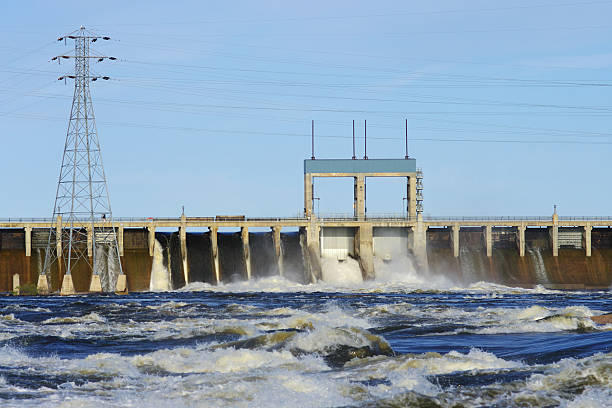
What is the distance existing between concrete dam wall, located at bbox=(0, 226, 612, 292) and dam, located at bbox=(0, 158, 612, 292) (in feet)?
0.33

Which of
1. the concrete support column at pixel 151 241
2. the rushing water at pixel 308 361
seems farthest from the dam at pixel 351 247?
the rushing water at pixel 308 361

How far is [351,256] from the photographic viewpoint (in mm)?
90188

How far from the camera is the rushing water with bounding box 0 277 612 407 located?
18.0 meters

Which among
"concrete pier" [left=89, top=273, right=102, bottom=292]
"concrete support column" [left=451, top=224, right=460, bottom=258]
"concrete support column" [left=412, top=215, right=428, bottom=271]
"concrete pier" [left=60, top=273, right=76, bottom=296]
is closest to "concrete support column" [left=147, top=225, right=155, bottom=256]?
"concrete pier" [left=89, top=273, right=102, bottom=292]

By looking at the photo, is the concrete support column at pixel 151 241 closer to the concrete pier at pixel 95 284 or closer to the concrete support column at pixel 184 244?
the concrete support column at pixel 184 244

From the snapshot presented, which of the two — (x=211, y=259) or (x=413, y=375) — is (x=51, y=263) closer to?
(x=211, y=259)

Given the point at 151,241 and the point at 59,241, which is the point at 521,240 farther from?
the point at 59,241

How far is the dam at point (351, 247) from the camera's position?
7956 cm

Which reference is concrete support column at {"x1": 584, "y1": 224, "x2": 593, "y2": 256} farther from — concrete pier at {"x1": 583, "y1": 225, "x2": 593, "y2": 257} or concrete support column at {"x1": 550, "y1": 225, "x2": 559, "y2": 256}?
concrete support column at {"x1": 550, "y1": 225, "x2": 559, "y2": 256}

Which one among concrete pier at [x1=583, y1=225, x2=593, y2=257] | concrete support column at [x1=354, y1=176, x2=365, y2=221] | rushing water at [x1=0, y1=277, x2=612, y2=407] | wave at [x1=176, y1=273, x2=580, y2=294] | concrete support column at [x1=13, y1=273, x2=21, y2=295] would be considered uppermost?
concrete support column at [x1=354, y1=176, x2=365, y2=221]

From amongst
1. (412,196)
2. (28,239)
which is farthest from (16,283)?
(412,196)

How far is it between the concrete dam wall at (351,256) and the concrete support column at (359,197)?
1.90 metres

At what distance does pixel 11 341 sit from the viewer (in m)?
30.9

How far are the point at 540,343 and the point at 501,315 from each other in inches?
569
